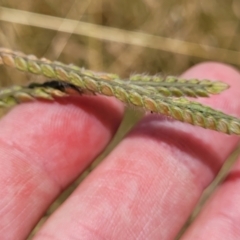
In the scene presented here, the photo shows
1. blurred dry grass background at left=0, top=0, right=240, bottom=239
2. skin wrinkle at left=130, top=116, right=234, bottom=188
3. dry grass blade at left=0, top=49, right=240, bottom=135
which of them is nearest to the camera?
dry grass blade at left=0, top=49, right=240, bottom=135

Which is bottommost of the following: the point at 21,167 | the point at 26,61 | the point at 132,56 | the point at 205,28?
the point at 21,167

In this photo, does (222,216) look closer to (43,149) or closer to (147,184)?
(147,184)

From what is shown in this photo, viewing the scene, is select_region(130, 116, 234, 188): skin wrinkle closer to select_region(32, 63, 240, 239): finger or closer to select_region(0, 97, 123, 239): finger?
select_region(32, 63, 240, 239): finger

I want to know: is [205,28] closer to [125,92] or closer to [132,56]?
[132,56]

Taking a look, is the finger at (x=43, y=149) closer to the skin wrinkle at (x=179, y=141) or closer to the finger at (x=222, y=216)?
the skin wrinkle at (x=179, y=141)

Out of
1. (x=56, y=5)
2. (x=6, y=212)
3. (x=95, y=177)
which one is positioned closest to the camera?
(x=6, y=212)

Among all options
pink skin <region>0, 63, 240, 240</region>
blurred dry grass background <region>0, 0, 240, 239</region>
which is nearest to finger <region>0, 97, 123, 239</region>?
pink skin <region>0, 63, 240, 240</region>

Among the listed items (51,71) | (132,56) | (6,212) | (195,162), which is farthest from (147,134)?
(132,56)
